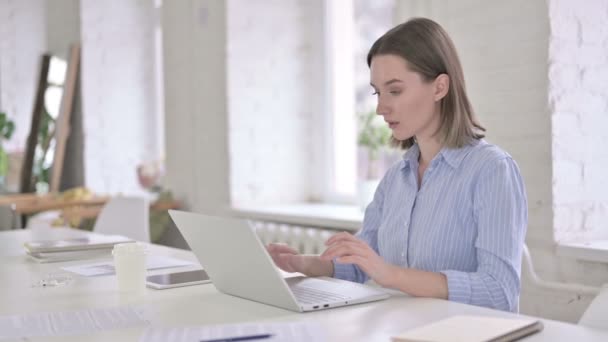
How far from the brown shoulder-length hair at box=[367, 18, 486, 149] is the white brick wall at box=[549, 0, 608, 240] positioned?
1.89 feet

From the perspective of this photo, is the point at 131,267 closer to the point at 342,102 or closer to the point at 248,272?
the point at 248,272

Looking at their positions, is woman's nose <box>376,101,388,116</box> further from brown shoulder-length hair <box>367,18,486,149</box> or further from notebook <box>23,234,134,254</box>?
notebook <box>23,234,134,254</box>

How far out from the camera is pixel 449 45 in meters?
1.74

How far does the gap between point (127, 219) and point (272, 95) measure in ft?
3.58

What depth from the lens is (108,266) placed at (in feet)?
6.57

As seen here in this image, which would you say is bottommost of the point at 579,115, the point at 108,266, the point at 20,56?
the point at 108,266

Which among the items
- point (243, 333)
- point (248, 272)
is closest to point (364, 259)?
point (248, 272)

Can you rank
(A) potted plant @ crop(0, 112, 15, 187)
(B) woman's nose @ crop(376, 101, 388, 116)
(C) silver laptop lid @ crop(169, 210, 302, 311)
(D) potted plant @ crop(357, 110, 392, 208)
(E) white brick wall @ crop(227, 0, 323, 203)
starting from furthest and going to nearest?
(A) potted plant @ crop(0, 112, 15, 187)
(E) white brick wall @ crop(227, 0, 323, 203)
(D) potted plant @ crop(357, 110, 392, 208)
(B) woman's nose @ crop(376, 101, 388, 116)
(C) silver laptop lid @ crop(169, 210, 302, 311)

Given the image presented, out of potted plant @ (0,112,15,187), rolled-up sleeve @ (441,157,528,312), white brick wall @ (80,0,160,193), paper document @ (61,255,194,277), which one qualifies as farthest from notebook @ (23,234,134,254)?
potted plant @ (0,112,15,187)

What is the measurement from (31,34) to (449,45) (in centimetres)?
487

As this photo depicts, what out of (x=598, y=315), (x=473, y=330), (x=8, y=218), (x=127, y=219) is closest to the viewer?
(x=473, y=330)

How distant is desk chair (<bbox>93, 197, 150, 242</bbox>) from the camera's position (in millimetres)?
3041

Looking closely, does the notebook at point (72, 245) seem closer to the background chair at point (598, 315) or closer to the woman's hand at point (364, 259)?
the woman's hand at point (364, 259)

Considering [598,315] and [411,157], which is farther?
[411,157]
